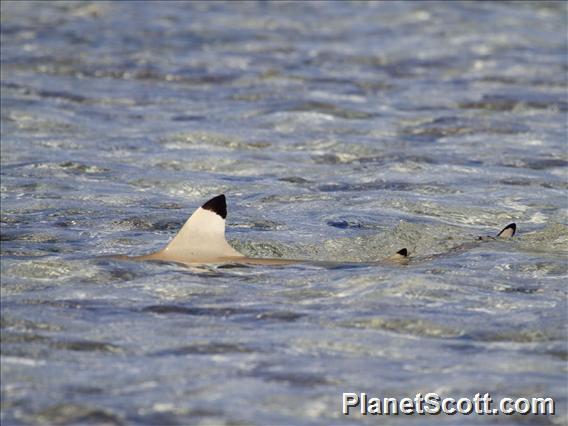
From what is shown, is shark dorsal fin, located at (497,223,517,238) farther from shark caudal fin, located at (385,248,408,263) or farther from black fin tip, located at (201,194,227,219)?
black fin tip, located at (201,194,227,219)

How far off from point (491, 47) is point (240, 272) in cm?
1214

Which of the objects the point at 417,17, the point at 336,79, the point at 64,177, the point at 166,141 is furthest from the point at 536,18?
the point at 64,177

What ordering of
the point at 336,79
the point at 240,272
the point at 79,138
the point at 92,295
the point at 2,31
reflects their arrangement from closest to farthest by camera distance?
the point at 92,295
the point at 240,272
the point at 79,138
the point at 336,79
the point at 2,31

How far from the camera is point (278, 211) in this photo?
373 inches

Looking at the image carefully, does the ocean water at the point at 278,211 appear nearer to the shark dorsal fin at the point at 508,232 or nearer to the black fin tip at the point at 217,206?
the shark dorsal fin at the point at 508,232

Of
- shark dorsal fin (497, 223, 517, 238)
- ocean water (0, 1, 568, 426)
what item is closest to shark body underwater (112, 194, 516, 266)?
ocean water (0, 1, 568, 426)

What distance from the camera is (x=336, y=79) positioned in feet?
52.1

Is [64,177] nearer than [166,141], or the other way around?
[64,177]

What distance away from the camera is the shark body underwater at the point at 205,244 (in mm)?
7281

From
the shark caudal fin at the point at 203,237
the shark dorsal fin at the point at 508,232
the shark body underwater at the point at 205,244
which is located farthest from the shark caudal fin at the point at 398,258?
the shark caudal fin at the point at 203,237

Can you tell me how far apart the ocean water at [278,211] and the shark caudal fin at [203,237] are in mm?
150

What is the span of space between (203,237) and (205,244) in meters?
0.06

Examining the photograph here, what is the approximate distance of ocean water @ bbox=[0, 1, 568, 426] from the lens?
5.48 metres

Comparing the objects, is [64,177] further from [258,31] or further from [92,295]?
[258,31]
